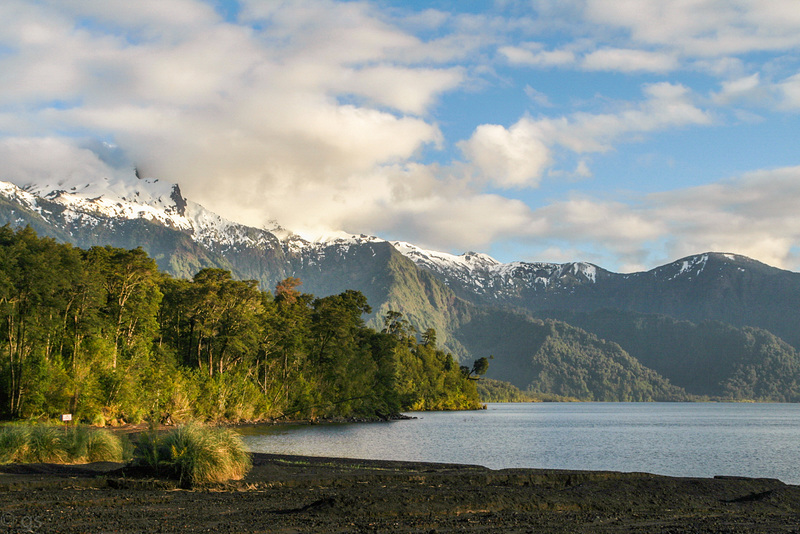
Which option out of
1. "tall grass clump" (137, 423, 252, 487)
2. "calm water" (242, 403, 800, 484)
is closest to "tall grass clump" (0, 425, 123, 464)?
"tall grass clump" (137, 423, 252, 487)

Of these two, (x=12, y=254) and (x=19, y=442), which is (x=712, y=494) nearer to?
(x=19, y=442)

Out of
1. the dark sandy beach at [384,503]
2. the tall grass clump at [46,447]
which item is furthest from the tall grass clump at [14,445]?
the dark sandy beach at [384,503]

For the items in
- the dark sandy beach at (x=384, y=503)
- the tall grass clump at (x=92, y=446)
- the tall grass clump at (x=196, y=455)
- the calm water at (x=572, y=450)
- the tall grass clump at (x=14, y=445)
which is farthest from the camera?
the calm water at (x=572, y=450)

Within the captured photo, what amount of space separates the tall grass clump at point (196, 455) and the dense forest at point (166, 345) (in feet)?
120

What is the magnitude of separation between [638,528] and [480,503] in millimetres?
4848

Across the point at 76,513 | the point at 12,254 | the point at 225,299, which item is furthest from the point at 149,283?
the point at 76,513

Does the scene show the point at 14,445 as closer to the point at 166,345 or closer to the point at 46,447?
the point at 46,447

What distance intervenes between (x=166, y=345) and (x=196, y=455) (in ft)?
207

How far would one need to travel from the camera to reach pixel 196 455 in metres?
22.8

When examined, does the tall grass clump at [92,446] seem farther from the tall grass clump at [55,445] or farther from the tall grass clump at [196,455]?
the tall grass clump at [196,455]

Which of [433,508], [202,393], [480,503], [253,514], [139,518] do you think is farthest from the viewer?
[202,393]

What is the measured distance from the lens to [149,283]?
72938 mm

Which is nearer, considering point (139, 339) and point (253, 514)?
point (253, 514)

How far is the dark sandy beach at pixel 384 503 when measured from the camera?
53.8 ft
